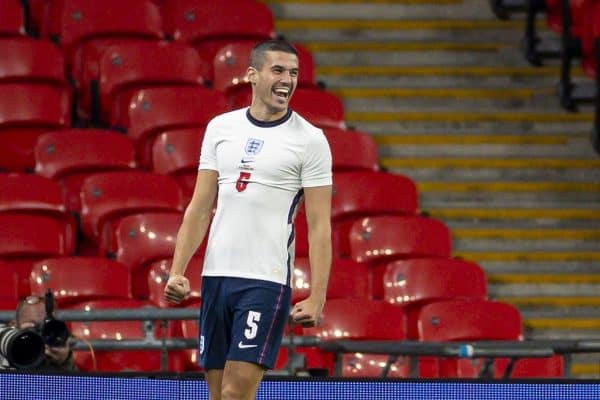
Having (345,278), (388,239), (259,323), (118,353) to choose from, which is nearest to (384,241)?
(388,239)

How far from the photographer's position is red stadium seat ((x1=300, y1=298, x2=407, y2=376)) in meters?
7.95

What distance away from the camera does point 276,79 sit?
5152mm

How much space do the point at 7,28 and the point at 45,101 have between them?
0.77 metres

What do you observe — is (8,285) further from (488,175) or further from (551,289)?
(488,175)

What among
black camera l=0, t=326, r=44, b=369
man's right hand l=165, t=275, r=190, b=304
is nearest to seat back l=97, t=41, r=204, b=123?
black camera l=0, t=326, r=44, b=369

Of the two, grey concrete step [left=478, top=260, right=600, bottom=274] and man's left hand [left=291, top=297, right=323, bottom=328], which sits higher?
man's left hand [left=291, top=297, right=323, bottom=328]

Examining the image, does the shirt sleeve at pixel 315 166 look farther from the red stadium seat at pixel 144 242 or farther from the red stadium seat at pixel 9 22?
the red stadium seat at pixel 9 22

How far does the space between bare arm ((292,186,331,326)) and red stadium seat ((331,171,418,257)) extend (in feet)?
12.4

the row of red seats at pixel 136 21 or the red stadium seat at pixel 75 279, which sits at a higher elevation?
the row of red seats at pixel 136 21

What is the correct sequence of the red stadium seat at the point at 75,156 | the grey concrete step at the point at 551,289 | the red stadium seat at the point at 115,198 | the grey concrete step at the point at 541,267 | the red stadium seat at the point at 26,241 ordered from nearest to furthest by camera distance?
1. the red stadium seat at the point at 26,241
2. the red stadium seat at the point at 115,198
3. the red stadium seat at the point at 75,156
4. the grey concrete step at the point at 551,289
5. the grey concrete step at the point at 541,267

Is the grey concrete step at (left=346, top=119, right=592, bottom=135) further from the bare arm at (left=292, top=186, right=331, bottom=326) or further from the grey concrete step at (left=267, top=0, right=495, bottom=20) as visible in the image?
the bare arm at (left=292, top=186, right=331, bottom=326)

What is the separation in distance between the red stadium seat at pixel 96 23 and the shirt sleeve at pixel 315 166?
4.94 metres

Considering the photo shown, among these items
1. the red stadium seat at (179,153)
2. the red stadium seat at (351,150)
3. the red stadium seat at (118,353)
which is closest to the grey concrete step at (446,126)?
the red stadium seat at (351,150)

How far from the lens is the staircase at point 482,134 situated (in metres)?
9.81
